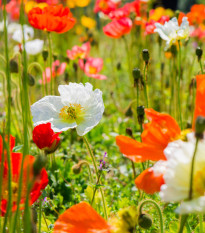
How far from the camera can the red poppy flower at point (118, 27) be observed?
1857 mm

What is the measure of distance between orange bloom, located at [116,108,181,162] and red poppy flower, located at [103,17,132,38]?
1.32 metres

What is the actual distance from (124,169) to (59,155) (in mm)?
292

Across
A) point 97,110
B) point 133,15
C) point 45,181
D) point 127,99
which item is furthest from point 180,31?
point 127,99

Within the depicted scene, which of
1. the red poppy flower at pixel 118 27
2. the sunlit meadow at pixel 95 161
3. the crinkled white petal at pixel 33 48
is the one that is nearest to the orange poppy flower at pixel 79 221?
the sunlit meadow at pixel 95 161

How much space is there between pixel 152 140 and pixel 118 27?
1371 mm

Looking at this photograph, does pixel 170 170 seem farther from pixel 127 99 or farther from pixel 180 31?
pixel 127 99

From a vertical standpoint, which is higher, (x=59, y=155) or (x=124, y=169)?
(x=59, y=155)

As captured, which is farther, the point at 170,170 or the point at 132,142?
the point at 132,142

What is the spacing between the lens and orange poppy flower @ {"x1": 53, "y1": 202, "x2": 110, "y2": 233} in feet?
1.92

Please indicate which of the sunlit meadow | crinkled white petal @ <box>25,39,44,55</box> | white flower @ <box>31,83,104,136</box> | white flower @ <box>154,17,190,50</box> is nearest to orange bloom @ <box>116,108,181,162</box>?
the sunlit meadow

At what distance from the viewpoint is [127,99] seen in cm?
290

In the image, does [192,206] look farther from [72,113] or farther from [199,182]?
[72,113]

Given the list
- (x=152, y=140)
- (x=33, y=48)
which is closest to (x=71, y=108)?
(x=152, y=140)

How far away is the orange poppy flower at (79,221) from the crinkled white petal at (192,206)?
167 millimetres
